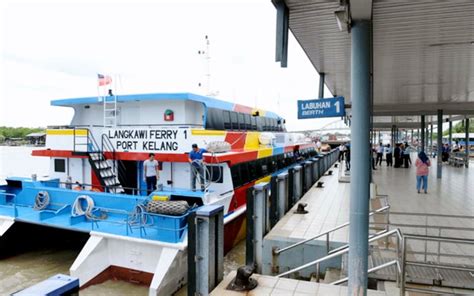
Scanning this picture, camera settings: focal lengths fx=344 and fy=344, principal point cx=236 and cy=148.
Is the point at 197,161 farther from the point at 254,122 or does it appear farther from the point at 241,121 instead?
the point at 254,122

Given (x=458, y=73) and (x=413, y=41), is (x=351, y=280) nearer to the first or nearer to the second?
(x=413, y=41)

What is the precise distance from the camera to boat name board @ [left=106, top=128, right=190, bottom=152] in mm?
9742

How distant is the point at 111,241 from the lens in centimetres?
758

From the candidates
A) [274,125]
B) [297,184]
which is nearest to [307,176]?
[297,184]

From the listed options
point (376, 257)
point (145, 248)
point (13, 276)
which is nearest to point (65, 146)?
point (13, 276)

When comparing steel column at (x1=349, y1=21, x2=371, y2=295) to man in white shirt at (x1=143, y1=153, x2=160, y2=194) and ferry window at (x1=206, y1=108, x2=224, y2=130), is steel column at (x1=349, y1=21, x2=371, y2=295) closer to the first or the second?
man in white shirt at (x1=143, y1=153, x2=160, y2=194)

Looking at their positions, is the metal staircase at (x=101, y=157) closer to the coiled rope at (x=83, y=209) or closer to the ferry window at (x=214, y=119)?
the coiled rope at (x=83, y=209)

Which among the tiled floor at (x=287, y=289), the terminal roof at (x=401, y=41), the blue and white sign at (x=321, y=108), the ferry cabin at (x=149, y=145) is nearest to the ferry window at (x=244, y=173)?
the ferry cabin at (x=149, y=145)

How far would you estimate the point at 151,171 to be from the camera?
9.80 meters

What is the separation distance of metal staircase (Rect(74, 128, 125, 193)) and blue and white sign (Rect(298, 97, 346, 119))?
6972 mm

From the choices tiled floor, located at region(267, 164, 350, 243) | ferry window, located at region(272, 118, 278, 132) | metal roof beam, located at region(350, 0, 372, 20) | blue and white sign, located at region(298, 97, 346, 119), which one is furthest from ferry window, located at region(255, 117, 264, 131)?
metal roof beam, located at region(350, 0, 372, 20)

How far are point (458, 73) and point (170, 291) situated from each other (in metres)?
7.71

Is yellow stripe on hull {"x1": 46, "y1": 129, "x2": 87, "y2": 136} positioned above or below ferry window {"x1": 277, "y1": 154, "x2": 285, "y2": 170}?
above

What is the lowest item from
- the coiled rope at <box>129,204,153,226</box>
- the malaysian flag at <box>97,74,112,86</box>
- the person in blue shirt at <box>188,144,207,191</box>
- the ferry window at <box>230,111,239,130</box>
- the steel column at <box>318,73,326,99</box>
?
the coiled rope at <box>129,204,153,226</box>
